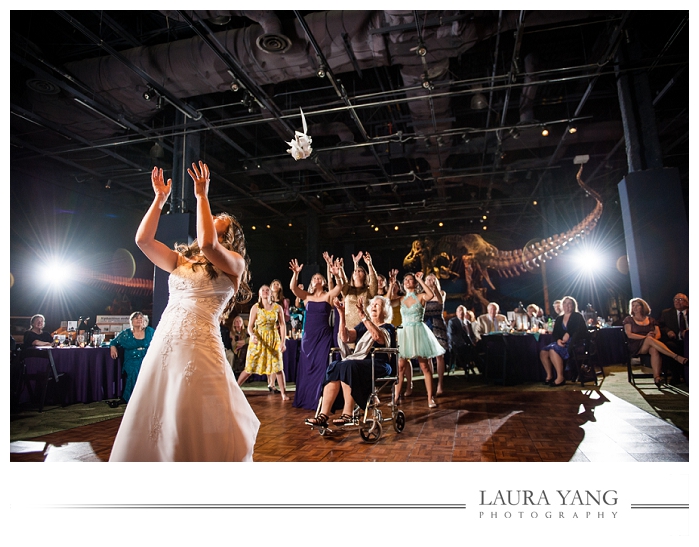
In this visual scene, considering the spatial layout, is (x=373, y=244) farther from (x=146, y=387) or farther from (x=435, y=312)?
(x=146, y=387)

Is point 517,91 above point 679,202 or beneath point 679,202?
above

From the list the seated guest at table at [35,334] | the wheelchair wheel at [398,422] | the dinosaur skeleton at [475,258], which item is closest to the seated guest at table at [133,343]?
the seated guest at table at [35,334]

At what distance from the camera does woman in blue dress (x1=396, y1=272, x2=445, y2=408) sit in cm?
440

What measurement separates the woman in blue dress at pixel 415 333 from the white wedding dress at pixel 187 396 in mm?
2930

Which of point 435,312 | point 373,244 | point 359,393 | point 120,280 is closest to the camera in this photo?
point 359,393

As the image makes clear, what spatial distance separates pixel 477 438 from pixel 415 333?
1.78 meters

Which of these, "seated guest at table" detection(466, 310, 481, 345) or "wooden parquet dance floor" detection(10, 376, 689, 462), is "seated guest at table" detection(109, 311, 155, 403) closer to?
"wooden parquet dance floor" detection(10, 376, 689, 462)

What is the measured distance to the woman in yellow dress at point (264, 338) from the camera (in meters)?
5.11

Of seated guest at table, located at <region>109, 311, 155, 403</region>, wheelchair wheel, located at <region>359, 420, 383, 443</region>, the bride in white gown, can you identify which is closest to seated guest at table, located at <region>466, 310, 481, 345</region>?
wheelchair wheel, located at <region>359, 420, 383, 443</region>

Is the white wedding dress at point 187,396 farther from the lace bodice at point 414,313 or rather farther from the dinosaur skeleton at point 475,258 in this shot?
the dinosaur skeleton at point 475,258

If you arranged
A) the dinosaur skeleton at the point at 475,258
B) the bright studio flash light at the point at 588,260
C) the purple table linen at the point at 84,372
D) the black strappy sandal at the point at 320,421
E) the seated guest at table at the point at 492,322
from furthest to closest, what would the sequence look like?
the bright studio flash light at the point at 588,260 < the dinosaur skeleton at the point at 475,258 < the seated guest at table at the point at 492,322 < the purple table linen at the point at 84,372 < the black strappy sandal at the point at 320,421

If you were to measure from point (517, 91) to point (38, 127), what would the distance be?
25.3 ft
